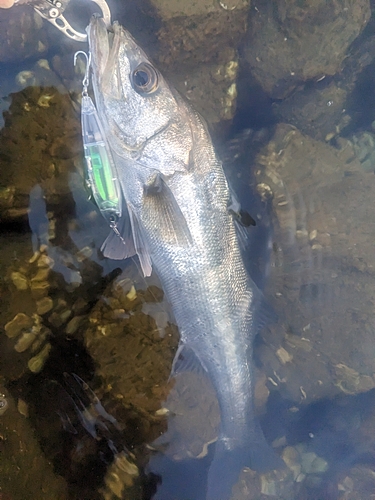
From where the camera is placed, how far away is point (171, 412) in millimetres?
3035

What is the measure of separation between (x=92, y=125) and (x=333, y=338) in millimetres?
3183

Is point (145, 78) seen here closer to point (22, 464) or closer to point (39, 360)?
point (39, 360)

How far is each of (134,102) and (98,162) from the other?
507mm

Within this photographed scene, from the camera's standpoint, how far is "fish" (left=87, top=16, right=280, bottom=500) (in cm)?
229

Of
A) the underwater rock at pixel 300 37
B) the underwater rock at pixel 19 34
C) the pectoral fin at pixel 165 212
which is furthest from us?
the underwater rock at pixel 300 37

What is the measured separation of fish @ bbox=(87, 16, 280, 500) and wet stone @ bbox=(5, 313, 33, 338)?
0.75 metres

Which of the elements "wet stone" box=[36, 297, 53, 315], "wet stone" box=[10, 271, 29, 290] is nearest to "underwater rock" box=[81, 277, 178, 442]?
"wet stone" box=[36, 297, 53, 315]

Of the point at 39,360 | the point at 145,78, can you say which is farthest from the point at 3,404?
the point at 145,78

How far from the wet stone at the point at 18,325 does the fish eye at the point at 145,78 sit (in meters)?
1.76

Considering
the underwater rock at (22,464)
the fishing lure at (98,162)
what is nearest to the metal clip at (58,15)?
the fishing lure at (98,162)

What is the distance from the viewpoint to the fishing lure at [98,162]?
2418 millimetres

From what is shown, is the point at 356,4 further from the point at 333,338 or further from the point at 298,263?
the point at 333,338

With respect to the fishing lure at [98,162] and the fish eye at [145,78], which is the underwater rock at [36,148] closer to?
Result: the fishing lure at [98,162]

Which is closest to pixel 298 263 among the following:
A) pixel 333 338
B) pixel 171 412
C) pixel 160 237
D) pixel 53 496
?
pixel 333 338
